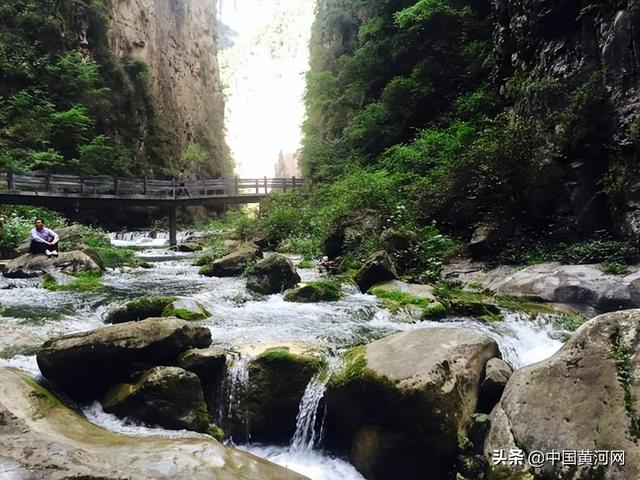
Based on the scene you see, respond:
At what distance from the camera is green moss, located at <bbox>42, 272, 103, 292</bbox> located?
9.89 metres

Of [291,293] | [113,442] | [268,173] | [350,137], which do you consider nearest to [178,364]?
[113,442]

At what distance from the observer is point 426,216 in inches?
499

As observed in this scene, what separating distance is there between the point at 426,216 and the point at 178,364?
896cm

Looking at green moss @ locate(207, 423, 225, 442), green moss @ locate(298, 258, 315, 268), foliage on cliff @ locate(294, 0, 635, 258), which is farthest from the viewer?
green moss @ locate(298, 258, 315, 268)

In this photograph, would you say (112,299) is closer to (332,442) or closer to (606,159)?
(332,442)

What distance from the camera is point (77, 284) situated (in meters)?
10.2

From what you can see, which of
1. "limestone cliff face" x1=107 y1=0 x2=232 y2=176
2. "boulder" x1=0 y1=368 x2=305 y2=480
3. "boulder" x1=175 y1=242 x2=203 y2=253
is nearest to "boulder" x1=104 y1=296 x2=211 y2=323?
"boulder" x1=0 y1=368 x2=305 y2=480

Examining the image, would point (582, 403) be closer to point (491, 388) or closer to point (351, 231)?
point (491, 388)

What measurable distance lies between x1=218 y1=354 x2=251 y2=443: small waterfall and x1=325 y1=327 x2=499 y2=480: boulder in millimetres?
966

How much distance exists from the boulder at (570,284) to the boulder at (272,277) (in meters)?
3.89

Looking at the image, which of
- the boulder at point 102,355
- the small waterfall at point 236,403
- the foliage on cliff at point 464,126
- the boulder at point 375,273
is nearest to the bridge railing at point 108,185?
the foliage on cliff at point 464,126

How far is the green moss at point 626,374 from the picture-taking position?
3.44 m

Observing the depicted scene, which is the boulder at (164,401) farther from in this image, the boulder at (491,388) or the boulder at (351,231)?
the boulder at (351,231)

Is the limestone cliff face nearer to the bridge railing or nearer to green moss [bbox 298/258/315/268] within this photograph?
the bridge railing
